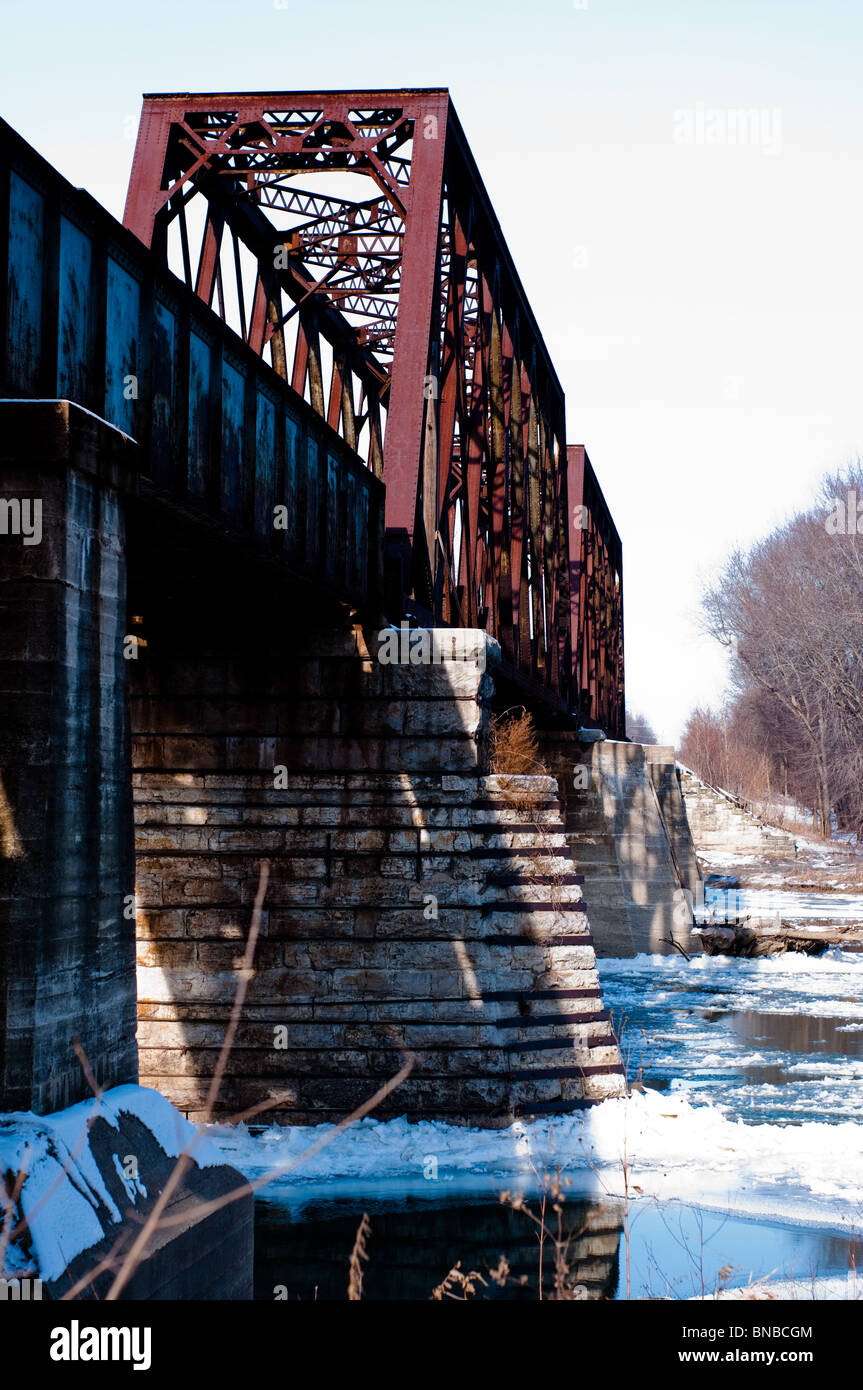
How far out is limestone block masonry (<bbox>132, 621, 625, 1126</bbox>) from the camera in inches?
565

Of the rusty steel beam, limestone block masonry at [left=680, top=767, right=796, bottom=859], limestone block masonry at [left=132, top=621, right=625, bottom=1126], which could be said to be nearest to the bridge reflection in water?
limestone block masonry at [left=132, top=621, right=625, bottom=1126]

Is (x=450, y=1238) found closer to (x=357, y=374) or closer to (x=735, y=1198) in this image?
(x=735, y=1198)

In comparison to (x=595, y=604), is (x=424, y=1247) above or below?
below

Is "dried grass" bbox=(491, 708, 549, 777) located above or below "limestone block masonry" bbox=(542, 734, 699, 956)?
above

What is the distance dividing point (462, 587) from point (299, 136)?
6638mm

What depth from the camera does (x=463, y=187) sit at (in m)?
18.7

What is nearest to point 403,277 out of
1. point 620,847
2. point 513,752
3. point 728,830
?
point 513,752

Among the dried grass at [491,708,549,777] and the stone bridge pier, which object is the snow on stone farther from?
the dried grass at [491,708,549,777]

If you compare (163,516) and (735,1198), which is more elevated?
(163,516)

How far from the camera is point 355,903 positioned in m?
14.6

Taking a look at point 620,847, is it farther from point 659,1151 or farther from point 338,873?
point 659,1151

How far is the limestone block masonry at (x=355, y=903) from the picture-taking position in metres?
14.4
